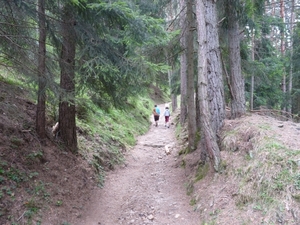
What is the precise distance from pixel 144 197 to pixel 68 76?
4104mm

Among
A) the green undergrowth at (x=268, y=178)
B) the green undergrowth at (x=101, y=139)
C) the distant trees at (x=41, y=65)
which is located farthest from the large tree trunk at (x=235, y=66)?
the distant trees at (x=41, y=65)

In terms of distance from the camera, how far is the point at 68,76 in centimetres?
642

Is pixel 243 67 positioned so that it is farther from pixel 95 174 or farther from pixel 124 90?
Answer: pixel 95 174

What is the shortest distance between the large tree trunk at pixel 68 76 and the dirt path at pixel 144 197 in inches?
77.2

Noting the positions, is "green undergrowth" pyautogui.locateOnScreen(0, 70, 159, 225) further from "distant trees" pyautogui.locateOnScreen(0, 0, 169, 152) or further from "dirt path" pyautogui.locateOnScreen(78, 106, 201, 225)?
"dirt path" pyautogui.locateOnScreen(78, 106, 201, 225)

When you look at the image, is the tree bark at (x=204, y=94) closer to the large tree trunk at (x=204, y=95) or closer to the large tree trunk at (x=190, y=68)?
the large tree trunk at (x=204, y=95)

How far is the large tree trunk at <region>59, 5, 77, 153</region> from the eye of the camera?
6.09m

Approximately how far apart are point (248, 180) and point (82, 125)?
675 cm

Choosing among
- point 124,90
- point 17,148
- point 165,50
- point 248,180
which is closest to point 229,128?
point 248,180

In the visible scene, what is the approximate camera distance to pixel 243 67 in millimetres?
9875

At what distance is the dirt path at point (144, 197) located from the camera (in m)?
5.07

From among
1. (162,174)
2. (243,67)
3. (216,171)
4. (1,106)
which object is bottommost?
(162,174)

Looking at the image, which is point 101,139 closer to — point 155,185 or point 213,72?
point 155,185

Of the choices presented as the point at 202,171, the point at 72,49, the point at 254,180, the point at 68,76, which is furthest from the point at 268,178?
the point at 72,49
